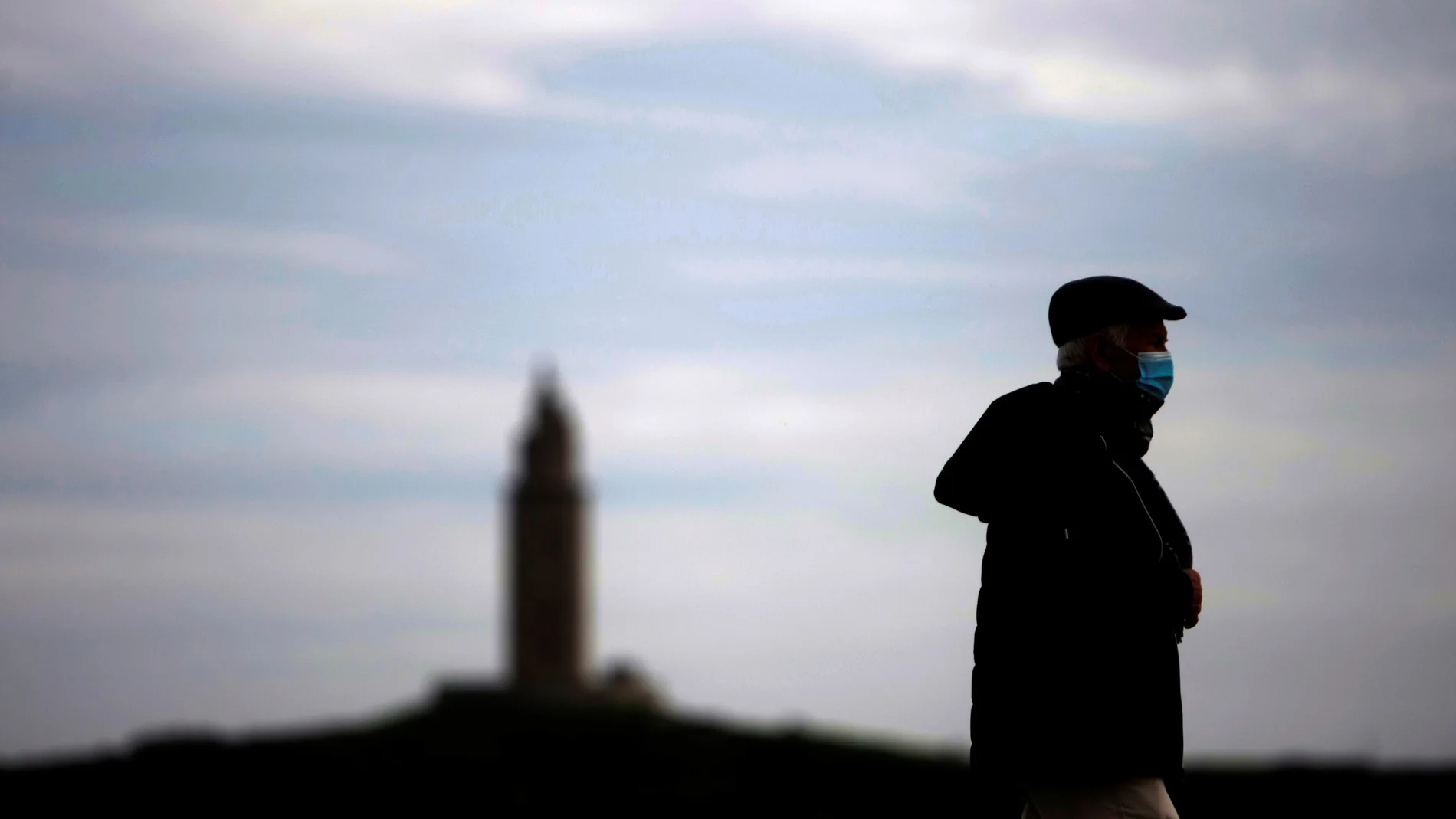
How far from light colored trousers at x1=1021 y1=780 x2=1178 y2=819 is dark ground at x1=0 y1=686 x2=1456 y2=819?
1349mm

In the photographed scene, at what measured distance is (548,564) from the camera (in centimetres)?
13150

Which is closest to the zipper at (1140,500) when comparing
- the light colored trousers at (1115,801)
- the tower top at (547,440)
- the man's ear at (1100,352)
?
the man's ear at (1100,352)

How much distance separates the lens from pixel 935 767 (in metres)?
44.8

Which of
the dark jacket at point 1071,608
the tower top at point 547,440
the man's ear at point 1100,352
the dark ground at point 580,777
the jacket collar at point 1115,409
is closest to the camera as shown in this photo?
the dark jacket at point 1071,608

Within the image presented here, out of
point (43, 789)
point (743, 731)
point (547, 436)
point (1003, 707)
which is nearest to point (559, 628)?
point (547, 436)

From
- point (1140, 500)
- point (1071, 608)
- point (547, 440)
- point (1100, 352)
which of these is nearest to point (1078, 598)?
point (1071, 608)

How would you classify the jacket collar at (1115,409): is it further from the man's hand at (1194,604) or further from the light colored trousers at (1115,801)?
the light colored trousers at (1115,801)

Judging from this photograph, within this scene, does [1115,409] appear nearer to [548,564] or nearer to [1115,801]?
[1115,801]

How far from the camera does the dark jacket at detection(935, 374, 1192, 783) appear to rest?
5734 mm

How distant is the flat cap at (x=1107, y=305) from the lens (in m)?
6.05

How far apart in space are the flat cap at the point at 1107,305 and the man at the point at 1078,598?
13 millimetres

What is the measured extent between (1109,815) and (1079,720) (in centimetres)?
28

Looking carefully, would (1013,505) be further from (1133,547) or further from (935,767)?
(935,767)

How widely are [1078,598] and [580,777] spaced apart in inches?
1978
